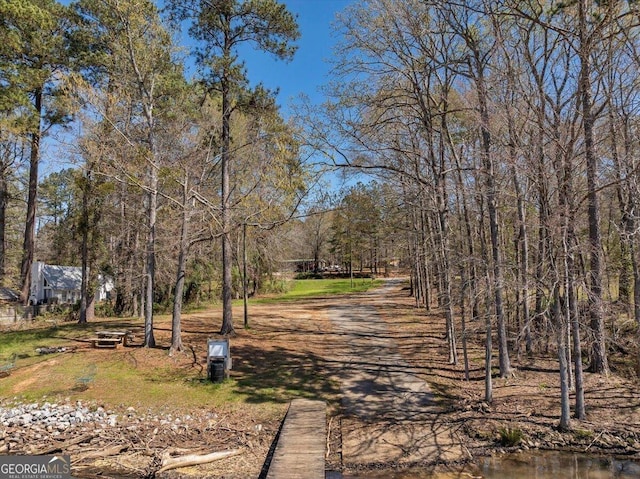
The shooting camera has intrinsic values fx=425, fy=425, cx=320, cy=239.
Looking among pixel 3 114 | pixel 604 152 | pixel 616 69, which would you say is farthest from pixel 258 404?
pixel 3 114

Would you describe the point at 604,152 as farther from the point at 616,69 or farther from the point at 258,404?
the point at 258,404

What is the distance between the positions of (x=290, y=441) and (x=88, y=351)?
7.86 metres

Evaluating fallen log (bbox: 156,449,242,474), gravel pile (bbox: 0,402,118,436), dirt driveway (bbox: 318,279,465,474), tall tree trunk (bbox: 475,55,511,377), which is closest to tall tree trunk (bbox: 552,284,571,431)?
tall tree trunk (bbox: 475,55,511,377)

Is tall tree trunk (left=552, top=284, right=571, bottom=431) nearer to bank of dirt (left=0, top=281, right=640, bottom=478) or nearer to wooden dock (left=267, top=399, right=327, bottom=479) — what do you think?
bank of dirt (left=0, top=281, right=640, bottom=478)

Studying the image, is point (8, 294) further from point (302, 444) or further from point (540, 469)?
point (540, 469)

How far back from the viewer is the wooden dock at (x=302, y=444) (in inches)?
253

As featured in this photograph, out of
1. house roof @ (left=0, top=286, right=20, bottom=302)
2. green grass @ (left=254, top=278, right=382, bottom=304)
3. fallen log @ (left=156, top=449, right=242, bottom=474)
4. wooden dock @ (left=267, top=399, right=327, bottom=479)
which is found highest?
house roof @ (left=0, top=286, right=20, bottom=302)

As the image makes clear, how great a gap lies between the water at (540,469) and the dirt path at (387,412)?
386mm

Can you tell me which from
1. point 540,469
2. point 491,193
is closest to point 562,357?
point 540,469

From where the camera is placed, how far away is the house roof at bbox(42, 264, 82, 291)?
29.2m

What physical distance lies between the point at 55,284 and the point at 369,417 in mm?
28288

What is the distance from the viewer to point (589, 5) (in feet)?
23.0

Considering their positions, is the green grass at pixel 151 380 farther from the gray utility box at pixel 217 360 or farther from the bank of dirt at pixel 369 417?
the gray utility box at pixel 217 360

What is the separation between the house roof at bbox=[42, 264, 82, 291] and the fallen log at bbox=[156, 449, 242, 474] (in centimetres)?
2731
